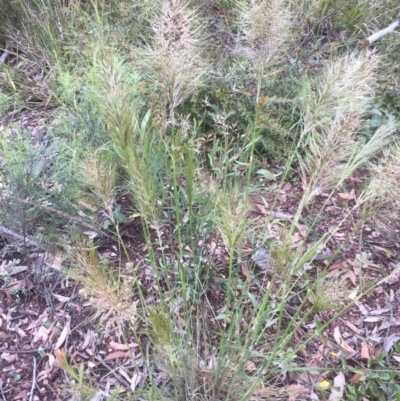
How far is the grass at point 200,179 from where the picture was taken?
1253mm

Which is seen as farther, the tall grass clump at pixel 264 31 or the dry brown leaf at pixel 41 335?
the dry brown leaf at pixel 41 335

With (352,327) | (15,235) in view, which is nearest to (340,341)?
(352,327)

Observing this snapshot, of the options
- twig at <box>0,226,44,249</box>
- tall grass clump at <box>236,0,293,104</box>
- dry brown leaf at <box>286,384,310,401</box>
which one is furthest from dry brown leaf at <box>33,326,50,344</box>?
tall grass clump at <box>236,0,293,104</box>

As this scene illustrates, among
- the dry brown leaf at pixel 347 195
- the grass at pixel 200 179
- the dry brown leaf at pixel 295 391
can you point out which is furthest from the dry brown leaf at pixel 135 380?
the dry brown leaf at pixel 347 195

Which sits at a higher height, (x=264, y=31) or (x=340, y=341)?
(x=264, y=31)

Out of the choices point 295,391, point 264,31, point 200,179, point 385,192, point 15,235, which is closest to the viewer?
point 385,192

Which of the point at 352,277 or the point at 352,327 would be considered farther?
the point at 352,277

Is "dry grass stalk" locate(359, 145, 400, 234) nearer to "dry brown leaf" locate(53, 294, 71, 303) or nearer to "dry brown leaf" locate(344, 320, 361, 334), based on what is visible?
"dry brown leaf" locate(344, 320, 361, 334)

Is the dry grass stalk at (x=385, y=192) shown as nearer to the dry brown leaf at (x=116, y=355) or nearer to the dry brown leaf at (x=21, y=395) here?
the dry brown leaf at (x=116, y=355)

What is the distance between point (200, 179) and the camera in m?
1.74

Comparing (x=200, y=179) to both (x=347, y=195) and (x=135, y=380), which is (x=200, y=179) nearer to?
(x=135, y=380)

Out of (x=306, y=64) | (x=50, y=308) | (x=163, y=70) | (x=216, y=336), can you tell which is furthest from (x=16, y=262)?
(x=306, y=64)

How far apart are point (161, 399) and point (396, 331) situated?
1093mm

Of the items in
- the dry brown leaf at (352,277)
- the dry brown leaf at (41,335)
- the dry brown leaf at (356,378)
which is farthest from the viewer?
the dry brown leaf at (352,277)
